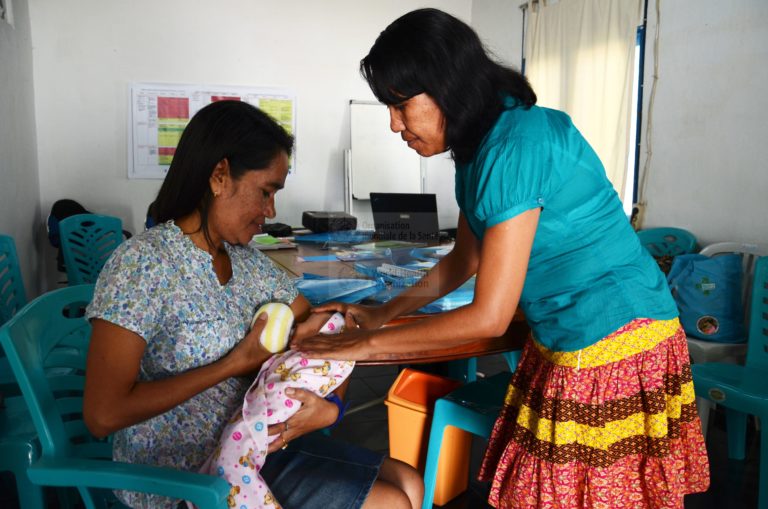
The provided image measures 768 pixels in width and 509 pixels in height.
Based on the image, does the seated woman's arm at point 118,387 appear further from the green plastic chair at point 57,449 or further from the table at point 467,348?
the table at point 467,348

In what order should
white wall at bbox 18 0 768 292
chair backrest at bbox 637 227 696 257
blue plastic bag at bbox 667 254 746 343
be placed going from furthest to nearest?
chair backrest at bbox 637 227 696 257 → white wall at bbox 18 0 768 292 → blue plastic bag at bbox 667 254 746 343

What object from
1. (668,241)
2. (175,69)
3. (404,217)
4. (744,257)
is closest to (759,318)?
(744,257)

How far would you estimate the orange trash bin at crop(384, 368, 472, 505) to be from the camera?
2.00 metres

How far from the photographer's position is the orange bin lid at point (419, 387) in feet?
6.75

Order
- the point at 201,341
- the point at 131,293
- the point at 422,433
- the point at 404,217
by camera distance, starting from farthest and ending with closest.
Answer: the point at 404,217 → the point at 422,433 → the point at 201,341 → the point at 131,293

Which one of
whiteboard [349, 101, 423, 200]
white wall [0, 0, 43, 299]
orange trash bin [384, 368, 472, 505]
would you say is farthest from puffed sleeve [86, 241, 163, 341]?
whiteboard [349, 101, 423, 200]

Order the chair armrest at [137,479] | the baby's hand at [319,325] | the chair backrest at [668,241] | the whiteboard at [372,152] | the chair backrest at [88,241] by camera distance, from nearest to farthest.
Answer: the chair armrest at [137,479]
the baby's hand at [319,325]
the chair backrest at [668,241]
the chair backrest at [88,241]
the whiteboard at [372,152]

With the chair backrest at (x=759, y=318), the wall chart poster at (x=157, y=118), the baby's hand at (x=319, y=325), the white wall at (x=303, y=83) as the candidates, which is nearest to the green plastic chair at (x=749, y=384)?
the chair backrest at (x=759, y=318)

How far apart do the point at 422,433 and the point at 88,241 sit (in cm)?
273

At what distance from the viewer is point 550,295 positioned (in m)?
1.20

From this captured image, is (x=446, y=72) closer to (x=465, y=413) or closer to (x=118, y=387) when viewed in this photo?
(x=118, y=387)

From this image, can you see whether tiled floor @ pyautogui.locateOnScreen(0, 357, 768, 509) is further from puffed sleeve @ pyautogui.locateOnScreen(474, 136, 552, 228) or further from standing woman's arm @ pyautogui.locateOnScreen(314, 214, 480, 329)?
puffed sleeve @ pyautogui.locateOnScreen(474, 136, 552, 228)

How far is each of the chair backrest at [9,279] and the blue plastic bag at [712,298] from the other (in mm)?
3121

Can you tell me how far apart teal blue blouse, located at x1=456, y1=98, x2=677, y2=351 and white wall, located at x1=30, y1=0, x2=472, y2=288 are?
4.28m
